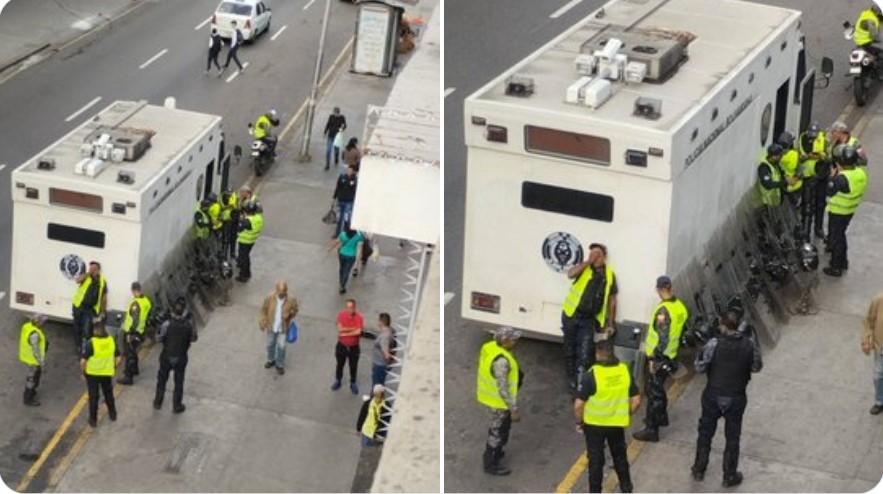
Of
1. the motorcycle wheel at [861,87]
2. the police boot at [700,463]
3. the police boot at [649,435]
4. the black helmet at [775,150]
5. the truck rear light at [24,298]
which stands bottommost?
the truck rear light at [24,298]

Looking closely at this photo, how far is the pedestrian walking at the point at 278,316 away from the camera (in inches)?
932

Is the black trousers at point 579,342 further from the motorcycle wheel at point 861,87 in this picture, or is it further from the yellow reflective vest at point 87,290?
the motorcycle wheel at point 861,87

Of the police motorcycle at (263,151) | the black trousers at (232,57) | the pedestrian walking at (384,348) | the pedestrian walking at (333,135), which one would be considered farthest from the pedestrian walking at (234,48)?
the pedestrian walking at (384,348)

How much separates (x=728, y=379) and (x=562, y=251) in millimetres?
2683

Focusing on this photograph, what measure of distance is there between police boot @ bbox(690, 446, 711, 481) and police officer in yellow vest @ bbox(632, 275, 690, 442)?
723 mm

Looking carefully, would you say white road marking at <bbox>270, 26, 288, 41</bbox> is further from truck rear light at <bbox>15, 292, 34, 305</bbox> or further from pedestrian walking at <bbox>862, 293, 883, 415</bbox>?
pedestrian walking at <bbox>862, 293, 883, 415</bbox>

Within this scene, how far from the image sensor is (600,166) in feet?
65.9

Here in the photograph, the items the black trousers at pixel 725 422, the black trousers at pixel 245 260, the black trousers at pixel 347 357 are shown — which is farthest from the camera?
the black trousers at pixel 245 260

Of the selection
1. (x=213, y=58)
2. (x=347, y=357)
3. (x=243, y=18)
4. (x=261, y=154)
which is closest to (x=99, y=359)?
(x=347, y=357)

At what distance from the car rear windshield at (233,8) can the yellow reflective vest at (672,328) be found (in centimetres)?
2252

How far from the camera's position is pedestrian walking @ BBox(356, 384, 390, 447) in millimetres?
20969

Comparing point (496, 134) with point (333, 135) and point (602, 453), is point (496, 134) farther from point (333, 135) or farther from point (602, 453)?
point (333, 135)

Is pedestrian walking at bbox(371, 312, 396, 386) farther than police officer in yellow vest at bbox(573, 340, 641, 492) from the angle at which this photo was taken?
Yes

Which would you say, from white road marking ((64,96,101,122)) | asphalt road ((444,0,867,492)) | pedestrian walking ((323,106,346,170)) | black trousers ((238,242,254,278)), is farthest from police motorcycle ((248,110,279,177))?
black trousers ((238,242,254,278))
